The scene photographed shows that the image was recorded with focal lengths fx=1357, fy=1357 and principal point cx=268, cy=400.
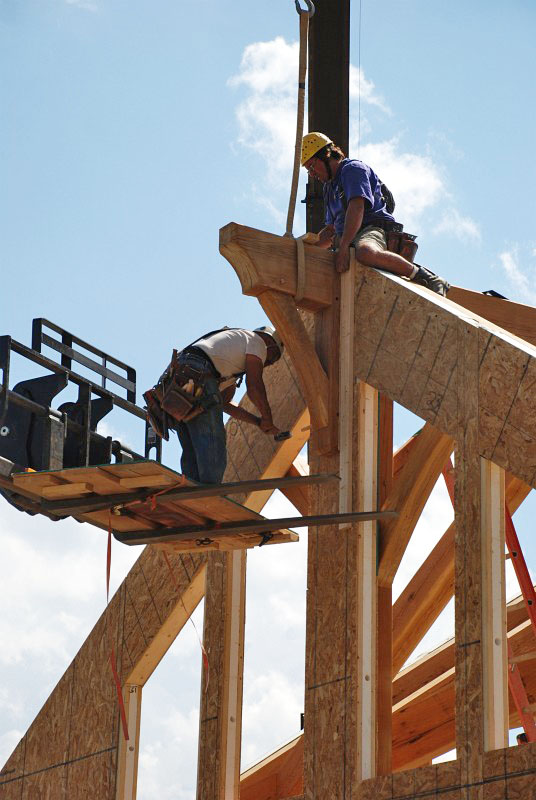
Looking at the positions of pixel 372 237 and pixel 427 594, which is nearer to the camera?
pixel 372 237

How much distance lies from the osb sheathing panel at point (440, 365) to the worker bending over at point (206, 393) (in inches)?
24.7

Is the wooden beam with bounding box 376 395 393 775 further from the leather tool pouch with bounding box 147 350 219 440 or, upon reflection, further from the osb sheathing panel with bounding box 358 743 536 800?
the leather tool pouch with bounding box 147 350 219 440

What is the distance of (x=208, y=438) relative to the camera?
7582 mm

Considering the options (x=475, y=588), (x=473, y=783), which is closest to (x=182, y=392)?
(x=475, y=588)

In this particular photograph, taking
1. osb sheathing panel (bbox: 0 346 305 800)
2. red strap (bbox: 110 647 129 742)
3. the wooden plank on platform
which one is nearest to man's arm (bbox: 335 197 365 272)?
osb sheathing panel (bbox: 0 346 305 800)

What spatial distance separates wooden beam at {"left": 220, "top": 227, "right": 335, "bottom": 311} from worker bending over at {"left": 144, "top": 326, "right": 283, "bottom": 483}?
0.34 m

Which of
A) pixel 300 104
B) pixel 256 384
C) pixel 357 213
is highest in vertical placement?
pixel 300 104

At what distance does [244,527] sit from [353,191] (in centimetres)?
202

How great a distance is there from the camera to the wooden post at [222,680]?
26.5 ft

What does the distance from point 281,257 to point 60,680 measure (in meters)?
3.61

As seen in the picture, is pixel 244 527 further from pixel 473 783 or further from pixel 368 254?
pixel 473 783

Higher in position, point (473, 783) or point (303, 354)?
point (303, 354)

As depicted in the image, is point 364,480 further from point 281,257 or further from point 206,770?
point 206,770

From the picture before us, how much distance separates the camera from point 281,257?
762cm
